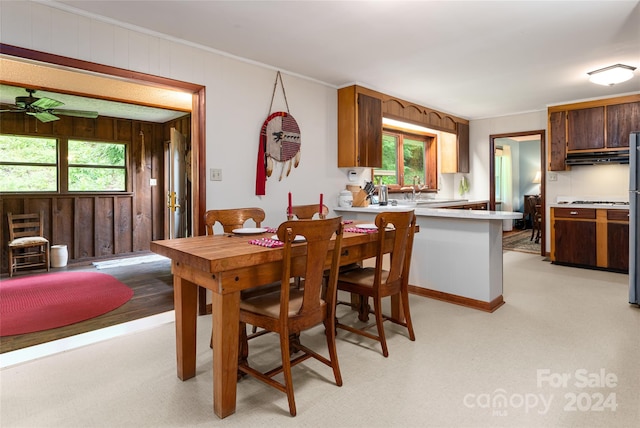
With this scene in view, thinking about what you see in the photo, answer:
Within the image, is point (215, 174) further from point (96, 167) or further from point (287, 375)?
point (96, 167)

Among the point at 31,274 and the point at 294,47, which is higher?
the point at 294,47

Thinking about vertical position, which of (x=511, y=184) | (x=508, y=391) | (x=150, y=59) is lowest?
(x=508, y=391)

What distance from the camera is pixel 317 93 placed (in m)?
4.16

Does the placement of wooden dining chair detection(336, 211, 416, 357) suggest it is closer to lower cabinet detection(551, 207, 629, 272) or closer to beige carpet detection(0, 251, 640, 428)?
beige carpet detection(0, 251, 640, 428)

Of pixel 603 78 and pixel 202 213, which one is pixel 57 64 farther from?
pixel 603 78

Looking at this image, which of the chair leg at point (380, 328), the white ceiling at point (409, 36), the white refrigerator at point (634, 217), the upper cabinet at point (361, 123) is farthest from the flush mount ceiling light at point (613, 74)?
the chair leg at point (380, 328)

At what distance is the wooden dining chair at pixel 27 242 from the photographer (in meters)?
4.85

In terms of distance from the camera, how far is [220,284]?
1.67 meters

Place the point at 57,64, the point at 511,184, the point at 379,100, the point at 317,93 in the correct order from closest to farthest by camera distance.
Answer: the point at 57,64
the point at 317,93
the point at 379,100
the point at 511,184

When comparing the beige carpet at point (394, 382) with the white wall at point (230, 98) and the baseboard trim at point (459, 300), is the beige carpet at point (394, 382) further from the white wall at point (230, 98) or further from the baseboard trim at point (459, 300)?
the white wall at point (230, 98)

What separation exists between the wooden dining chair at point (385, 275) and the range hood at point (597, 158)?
13.4ft

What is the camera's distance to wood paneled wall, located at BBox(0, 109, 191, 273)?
17.3 ft

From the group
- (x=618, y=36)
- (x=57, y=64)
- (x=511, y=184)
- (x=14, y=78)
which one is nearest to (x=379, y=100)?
(x=618, y=36)

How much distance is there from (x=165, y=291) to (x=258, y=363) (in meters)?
2.10
